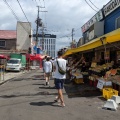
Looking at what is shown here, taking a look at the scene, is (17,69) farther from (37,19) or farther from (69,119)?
(69,119)

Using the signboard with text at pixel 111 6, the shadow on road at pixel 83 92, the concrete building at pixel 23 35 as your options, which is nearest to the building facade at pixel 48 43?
the concrete building at pixel 23 35

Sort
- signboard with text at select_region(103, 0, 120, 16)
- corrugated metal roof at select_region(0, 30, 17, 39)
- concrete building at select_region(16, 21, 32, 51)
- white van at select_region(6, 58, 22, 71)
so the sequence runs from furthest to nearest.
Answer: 1. concrete building at select_region(16, 21, 32, 51)
2. corrugated metal roof at select_region(0, 30, 17, 39)
3. white van at select_region(6, 58, 22, 71)
4. signboard with text at select_region(103, 0, 120, 16)

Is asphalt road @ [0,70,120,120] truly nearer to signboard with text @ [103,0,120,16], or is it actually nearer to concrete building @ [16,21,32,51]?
signboard with text @ [103,0,120,16]

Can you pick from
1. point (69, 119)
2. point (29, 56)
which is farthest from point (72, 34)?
point (69, 119)

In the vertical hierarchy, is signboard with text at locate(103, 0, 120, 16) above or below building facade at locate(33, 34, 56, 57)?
below

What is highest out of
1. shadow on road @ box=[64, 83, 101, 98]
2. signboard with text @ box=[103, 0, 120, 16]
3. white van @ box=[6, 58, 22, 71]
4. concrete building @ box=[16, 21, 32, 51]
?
concrete building @ box=[16, 21, 32, 51]

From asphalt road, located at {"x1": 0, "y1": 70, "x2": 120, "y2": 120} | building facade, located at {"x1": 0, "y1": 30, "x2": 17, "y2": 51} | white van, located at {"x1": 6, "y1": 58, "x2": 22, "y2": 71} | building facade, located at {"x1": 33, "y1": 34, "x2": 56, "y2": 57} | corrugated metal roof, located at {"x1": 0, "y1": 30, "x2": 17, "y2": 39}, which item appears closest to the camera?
asphalt road, located at {"x1": 0, "y1": 70, "x2": 120, "y2": 120}

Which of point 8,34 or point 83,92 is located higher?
point 8,34

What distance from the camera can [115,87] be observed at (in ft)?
39.1

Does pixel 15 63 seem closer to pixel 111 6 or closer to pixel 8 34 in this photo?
pixel 111 6

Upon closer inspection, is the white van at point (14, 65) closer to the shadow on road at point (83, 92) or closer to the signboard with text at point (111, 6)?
the signboard with text at point (111, 6)

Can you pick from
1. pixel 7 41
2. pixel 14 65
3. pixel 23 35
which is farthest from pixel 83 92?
pixel 23 35

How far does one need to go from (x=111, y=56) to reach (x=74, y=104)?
7497 mm

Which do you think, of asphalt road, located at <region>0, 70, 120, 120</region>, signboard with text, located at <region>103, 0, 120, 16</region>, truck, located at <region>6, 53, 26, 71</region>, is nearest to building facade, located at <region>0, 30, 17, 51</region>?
truck, located at <region>6, 53, 26, 71</region>
